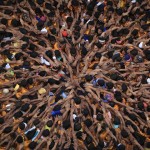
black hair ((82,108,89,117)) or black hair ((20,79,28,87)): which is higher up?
black hair ((20,79,28,87))

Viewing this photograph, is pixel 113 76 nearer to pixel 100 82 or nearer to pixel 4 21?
pixel 100 82

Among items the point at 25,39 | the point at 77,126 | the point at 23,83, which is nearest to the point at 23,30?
the point at 25,39

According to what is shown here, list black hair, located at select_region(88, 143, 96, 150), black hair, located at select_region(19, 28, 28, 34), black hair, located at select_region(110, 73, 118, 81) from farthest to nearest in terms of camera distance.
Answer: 1. black hair, located at select_region(19, 28, 28, 34)
2. black hair, located at select_region(110, 73, 118, 81)
3. black hair, located at select_region(88, 143, 96, 150)

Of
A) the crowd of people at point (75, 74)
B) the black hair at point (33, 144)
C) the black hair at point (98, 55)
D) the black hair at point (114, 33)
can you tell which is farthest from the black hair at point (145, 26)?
the black hair at point (33, 144)

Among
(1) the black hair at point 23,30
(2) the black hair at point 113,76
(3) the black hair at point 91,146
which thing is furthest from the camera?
(1) the black hair at point 23,30

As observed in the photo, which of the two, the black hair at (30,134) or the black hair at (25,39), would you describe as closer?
the black hair at (30,134)

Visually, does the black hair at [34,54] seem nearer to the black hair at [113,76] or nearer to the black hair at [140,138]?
the black hair at [113,76]

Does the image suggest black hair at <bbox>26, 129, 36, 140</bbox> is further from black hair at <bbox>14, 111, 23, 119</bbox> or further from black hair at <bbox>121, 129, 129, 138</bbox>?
black hair at <bbox>121, 129, 129, 138</bbox>

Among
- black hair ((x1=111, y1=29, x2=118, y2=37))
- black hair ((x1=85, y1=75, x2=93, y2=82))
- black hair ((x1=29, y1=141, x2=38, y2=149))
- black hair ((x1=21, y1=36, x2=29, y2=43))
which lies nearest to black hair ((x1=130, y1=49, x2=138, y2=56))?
black hair ((x1=111, y1=29, x2=118, y2=37))
